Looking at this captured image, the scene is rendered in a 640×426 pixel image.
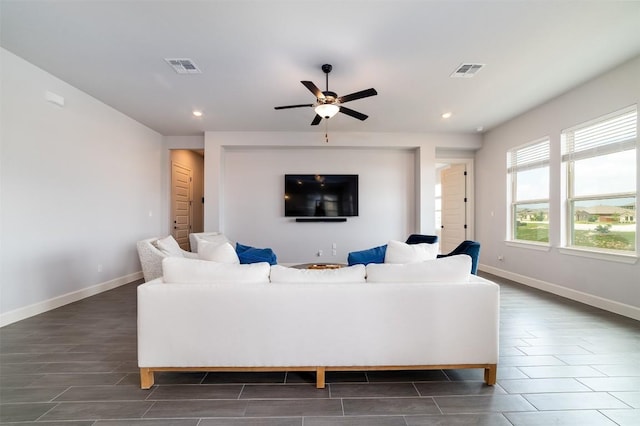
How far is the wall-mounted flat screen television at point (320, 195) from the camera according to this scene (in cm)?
597

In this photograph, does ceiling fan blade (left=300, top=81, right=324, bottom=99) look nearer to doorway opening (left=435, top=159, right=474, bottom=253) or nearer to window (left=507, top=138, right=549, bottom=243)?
window (left=507, top=138, right=549, bottom=243)

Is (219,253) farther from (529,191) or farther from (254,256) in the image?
(529,191)

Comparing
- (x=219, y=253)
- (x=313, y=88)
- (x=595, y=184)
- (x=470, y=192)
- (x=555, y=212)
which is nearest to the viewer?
(x=219, y=253)

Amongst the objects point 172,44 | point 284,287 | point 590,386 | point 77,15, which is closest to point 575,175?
point 590,386

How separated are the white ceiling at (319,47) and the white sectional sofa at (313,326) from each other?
2185 millimetres

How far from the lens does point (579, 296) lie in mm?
3756

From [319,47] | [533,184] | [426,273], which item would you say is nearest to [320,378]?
[426,273]

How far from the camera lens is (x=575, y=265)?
12.6ft

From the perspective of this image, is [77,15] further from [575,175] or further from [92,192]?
[575,175]

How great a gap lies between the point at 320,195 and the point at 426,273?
419 centimetres

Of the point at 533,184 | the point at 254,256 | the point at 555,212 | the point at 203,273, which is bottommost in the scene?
the point at 254,256

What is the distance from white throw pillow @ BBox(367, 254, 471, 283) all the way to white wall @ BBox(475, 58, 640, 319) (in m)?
2.80

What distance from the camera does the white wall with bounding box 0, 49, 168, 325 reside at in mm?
3031

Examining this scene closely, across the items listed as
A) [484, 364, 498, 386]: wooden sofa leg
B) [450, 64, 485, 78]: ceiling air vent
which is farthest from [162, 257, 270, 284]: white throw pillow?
[450, 64, 485, 78]: ceiling air vent
